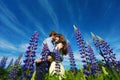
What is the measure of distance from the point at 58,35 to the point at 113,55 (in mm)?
5048

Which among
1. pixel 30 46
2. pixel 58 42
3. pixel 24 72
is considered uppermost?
Result: pixel 58 42

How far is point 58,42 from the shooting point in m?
9.35

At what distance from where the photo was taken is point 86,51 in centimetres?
569

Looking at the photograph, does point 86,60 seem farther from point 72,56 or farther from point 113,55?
point 72,56

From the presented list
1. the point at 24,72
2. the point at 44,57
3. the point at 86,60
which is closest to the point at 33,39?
the point at 44,57

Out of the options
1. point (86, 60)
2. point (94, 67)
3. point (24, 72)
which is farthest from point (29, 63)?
point (94, 67)

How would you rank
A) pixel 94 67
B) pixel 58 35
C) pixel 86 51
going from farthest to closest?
pixel 58 35 < pixel 94 67 < pixel 86 51

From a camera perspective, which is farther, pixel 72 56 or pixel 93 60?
pixel 72 56

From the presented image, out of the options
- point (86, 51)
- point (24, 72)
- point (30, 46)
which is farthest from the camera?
point (86, 51)

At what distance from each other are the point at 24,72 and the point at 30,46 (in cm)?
81

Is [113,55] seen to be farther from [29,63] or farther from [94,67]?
[29,63]

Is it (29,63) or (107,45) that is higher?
(107,45)

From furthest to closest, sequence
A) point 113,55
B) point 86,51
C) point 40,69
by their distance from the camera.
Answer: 1. point 86,51
2. point 113,55
3. point 40,69

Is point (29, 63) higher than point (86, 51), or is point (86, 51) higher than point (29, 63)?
point (86, 51)
